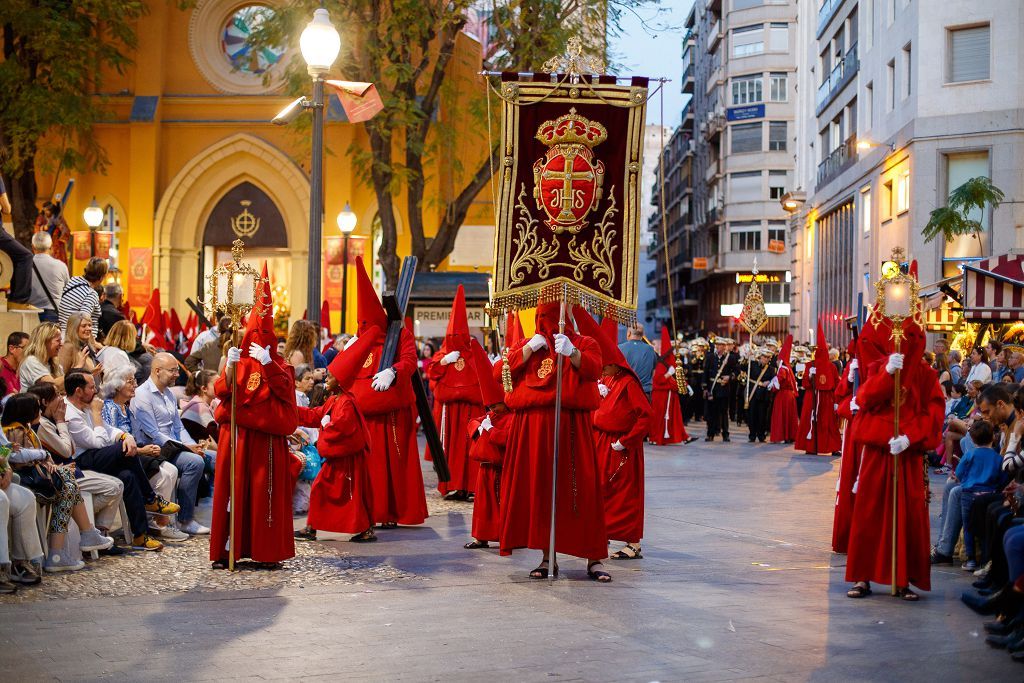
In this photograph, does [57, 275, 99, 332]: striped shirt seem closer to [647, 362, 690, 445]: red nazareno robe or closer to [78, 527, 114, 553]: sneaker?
[78, 527, 114, 553]: sneaker

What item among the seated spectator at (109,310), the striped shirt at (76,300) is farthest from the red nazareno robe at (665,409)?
the striped shirt at (76,300)

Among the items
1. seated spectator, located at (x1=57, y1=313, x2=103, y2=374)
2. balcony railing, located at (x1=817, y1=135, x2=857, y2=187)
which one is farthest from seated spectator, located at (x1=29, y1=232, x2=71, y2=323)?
balcony railing, located at (x1=817, y1=135, x2=857, y2=187)

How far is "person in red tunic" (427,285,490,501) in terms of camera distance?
14.9 metres

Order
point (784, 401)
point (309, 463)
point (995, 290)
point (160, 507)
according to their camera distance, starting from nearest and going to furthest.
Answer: point (160, 507) → point (309, 463) → point (995, 290) → point (784, 401)

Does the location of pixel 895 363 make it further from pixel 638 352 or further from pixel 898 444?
pixel 638 352

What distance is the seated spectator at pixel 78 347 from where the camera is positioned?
38.7 feet

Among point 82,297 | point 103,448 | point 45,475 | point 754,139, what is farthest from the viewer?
point 754,139

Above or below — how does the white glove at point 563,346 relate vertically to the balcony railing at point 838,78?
below

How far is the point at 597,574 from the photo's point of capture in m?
9.80

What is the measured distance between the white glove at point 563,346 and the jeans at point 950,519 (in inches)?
139

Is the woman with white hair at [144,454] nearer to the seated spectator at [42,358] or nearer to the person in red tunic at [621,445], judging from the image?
the seated spectator at [42,358]

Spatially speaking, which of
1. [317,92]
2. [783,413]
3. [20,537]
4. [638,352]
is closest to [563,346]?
[20,537]

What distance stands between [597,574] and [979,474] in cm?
321

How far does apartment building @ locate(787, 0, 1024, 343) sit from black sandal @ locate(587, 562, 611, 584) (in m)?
19.7
